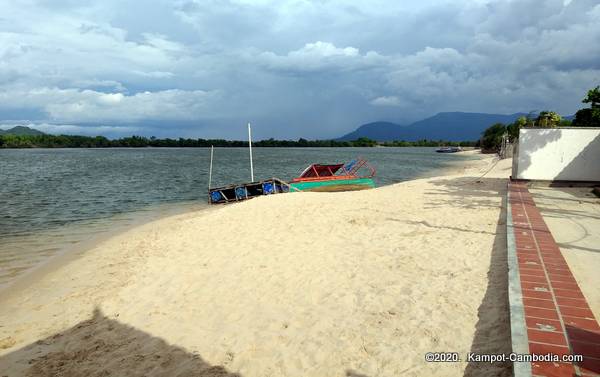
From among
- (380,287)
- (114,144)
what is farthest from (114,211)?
(114,144)

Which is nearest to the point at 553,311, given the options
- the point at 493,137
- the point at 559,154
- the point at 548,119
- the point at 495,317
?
the point at 495,317

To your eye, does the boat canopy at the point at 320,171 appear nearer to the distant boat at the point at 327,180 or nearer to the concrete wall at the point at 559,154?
the distant boat at the point at 327,180

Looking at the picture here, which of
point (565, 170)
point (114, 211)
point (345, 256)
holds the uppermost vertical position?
point (565, 170)

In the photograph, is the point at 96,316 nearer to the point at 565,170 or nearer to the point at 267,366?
the point at 267,366

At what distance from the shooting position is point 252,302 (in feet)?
19.3

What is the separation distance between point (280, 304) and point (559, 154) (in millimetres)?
14328

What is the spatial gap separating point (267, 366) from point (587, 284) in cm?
437

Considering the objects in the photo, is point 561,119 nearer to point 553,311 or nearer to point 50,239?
point 553,311

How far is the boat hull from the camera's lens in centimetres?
2193

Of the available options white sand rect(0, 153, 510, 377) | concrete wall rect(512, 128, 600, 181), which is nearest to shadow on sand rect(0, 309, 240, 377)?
white sand rect(0, 153, 510, 377)

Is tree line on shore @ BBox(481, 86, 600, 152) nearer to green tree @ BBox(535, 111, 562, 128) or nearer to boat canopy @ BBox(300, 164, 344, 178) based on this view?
green tree @ BBox(535, 111, 562, 128)

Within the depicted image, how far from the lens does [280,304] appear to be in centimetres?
569

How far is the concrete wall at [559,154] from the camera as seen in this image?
14.4 meters

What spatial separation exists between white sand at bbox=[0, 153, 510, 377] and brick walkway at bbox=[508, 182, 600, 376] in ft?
1.15
